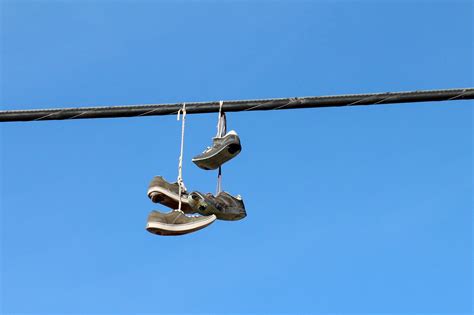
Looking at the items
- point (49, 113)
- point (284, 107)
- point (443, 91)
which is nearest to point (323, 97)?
point (284, 107)

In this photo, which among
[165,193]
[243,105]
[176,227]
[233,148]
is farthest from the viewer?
[165,193]

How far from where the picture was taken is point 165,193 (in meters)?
8.95

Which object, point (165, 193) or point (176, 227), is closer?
point (176, 227)

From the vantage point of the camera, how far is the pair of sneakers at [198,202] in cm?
869

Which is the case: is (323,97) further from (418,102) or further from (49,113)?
(49,113)

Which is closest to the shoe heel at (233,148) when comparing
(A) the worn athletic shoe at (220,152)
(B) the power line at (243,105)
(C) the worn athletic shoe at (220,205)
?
(A) the worn athletic shoe at (220,152)

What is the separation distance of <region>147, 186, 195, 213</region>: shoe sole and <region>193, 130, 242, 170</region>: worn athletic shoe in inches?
14.0

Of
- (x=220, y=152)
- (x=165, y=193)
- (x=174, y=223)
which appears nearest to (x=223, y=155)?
(x=220, y=152)

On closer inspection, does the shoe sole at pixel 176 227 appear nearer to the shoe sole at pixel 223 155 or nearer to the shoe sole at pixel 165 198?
the shoe sole at pixel 165 198

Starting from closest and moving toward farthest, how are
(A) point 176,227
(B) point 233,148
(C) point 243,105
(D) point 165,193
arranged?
(C) point 243,105 → (A) point 176,227 → (B) point 233,148 → (D) point 165,193

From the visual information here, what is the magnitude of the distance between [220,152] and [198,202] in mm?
481

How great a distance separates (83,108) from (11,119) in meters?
0.61

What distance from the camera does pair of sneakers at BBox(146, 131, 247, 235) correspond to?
8688 mm

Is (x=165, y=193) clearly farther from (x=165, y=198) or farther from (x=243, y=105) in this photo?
(x=243, y=105)
